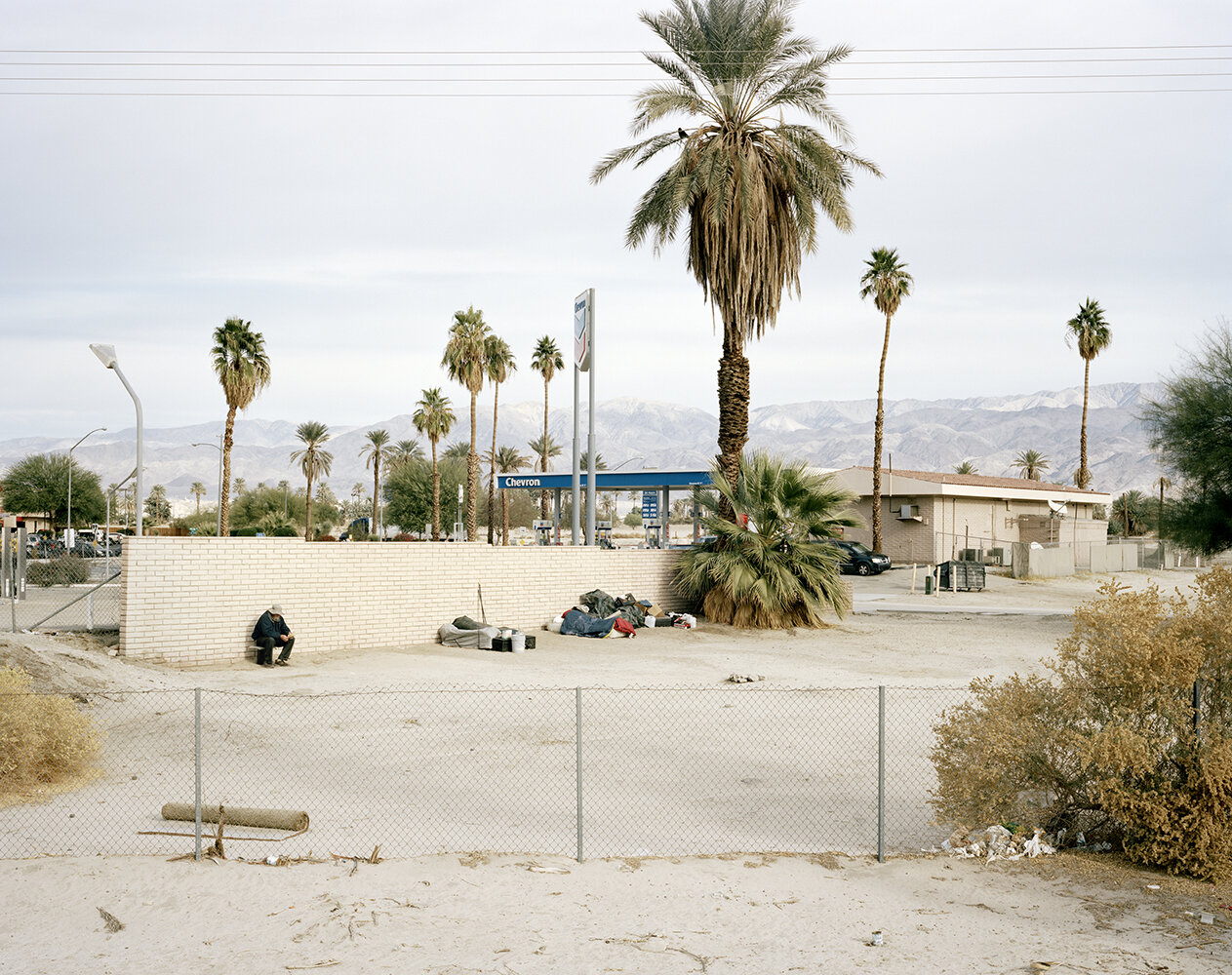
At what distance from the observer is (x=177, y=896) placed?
676cm

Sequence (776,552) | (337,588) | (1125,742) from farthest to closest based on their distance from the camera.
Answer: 1. (776,552)
2. (337,588)
3. (1125,742)

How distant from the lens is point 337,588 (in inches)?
725

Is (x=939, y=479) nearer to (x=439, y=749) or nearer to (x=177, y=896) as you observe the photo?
(x=439, y=749)

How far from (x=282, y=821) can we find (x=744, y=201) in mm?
19068

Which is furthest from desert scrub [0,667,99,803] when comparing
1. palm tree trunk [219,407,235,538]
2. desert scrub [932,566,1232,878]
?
palm tree trunk [219,407,235,538]

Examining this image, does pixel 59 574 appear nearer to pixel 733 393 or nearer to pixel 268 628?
pixel 268 628

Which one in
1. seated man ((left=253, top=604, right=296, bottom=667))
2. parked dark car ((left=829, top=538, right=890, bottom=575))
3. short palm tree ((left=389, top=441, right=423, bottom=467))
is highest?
short palm tree ((left=389, top=441, right=423, bottom=467))

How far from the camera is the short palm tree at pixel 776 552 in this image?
22.5m

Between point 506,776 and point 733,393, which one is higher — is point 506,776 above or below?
below

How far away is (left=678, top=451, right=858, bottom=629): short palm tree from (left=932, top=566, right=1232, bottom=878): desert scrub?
1445 centimetres

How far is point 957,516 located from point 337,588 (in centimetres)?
3889

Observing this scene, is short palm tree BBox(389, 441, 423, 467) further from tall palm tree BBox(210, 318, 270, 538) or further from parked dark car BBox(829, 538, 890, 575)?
parked dark car BBox(829, 538, 890, 575)

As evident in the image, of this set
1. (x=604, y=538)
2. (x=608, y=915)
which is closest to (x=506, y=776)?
(x=608, y=915)

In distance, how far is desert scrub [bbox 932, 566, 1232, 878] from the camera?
23.1ft
